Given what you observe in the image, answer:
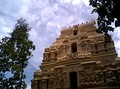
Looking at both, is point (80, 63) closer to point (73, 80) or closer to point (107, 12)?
point (73, 80)

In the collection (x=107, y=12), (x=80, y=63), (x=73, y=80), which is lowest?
(x=73, y=80)

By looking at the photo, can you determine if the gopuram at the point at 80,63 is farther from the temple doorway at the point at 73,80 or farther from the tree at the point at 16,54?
the tree at the point at 16,54

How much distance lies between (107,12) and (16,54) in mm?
9866

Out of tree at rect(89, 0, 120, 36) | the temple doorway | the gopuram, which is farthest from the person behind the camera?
the temple doorway

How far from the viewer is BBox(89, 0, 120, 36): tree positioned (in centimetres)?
1360

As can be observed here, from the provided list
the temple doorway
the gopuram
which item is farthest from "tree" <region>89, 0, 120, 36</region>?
the temple doorway

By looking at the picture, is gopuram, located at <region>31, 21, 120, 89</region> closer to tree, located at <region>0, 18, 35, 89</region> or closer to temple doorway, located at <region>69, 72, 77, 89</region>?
temple doorway, located at <region>69, 72, 77, 89</region>

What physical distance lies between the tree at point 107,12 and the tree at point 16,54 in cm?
851

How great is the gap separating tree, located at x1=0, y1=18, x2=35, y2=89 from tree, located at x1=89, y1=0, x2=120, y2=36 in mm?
8512

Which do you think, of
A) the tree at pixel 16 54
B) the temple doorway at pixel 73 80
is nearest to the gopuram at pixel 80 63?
the temple doorway at pixel 73 80

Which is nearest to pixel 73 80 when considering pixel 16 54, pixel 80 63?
pixel 80 63

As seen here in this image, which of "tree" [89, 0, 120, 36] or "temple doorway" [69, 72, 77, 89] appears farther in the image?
"temple doorway" [69, 72, 77, 89]

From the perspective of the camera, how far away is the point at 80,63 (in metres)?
25.4

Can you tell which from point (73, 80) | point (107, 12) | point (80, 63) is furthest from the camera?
point (73, 80)
